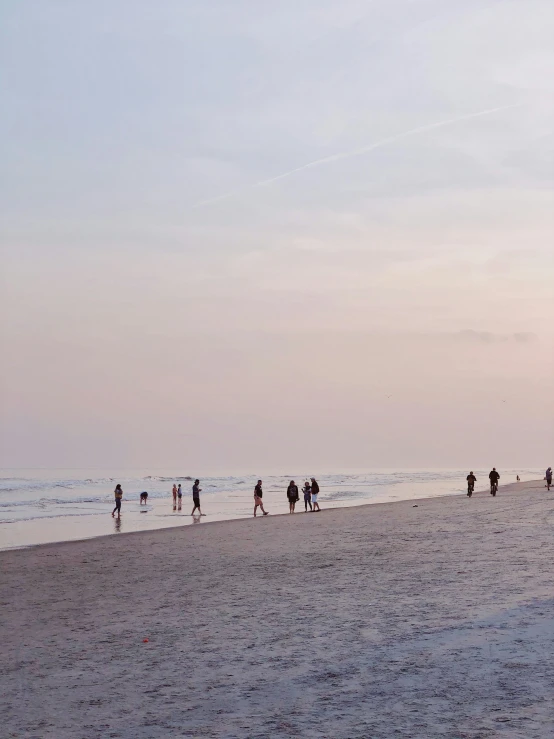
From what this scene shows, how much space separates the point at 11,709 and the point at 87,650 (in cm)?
281

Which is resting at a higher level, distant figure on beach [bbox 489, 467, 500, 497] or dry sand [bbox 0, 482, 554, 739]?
distant figure on beach [bbox 489, 467, 500, 497]

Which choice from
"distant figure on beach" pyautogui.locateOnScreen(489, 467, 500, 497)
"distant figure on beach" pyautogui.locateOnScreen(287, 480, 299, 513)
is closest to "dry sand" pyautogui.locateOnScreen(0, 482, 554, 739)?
"distant figure on beach" pyautogui.locateOnScreen(287, 480, 299, 513)

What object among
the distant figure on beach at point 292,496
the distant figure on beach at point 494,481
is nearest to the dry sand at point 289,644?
the distant figure on beach at point 292,496

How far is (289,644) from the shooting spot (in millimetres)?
11070

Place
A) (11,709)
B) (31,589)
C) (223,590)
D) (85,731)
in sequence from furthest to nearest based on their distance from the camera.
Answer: (31,589) < (223,590) < (11,709) < (85,731)

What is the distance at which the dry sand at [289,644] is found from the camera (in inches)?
312

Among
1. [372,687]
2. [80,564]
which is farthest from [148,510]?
[372,687]

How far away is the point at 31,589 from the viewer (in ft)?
57.1

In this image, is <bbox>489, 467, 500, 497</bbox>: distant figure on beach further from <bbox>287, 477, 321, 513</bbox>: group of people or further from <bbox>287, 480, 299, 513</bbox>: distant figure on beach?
<bbox>287, 480, 299, 513</bbox>: distant figure on beach

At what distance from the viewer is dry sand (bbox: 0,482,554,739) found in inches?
312

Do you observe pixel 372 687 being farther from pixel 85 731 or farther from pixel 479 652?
pixel 85 731

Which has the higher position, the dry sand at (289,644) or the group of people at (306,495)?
the group of people at (306,495)

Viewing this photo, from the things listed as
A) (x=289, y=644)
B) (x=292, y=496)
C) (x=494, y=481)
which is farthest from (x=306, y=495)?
(x=289, y=644)

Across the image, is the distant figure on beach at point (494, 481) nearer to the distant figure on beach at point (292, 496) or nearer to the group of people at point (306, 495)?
the group of people at point (306, 495)
